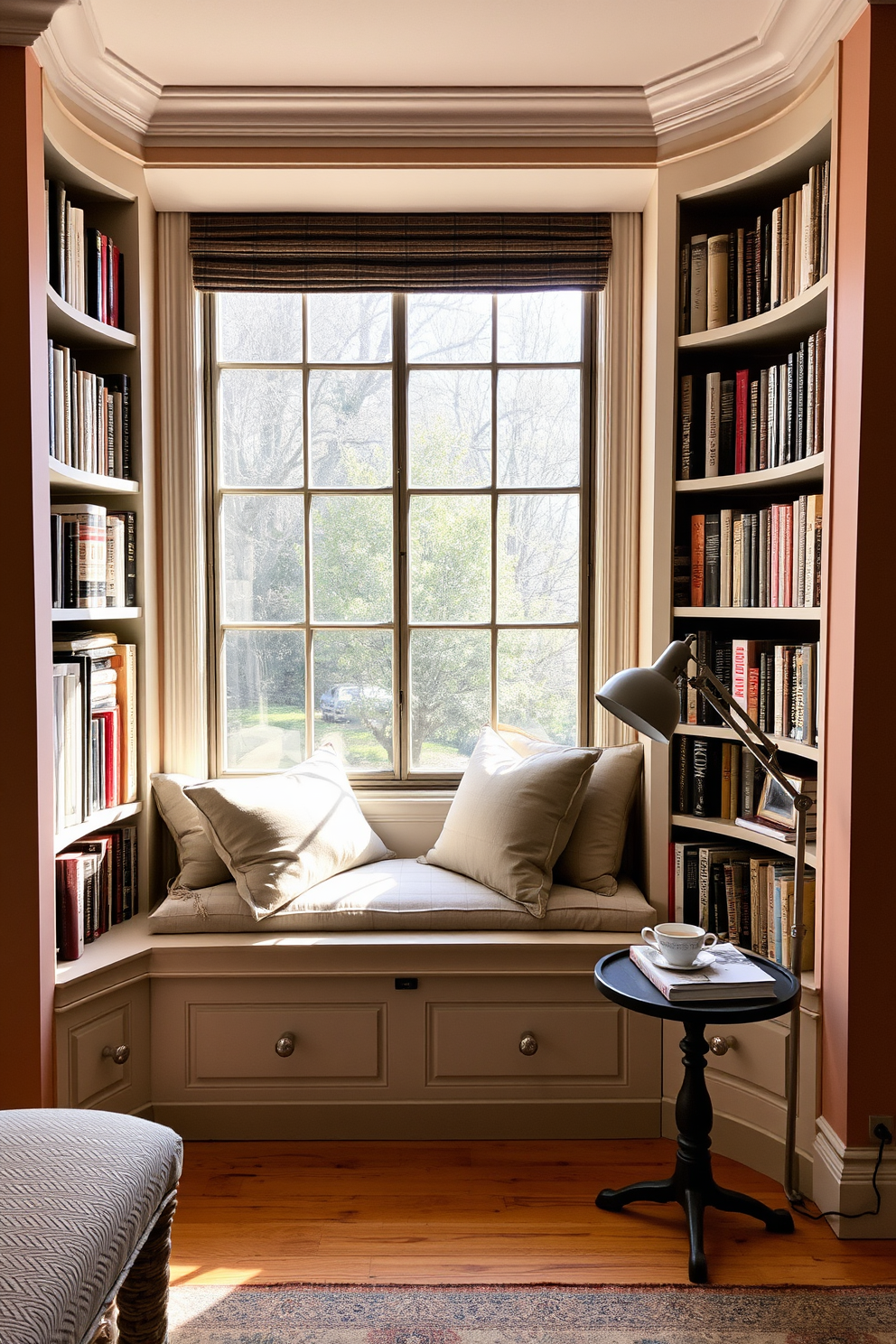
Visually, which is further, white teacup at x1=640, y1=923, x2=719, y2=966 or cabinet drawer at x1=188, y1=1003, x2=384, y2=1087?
cabinet drawer at x1=188, y1=1003, x2=384, y2=1087

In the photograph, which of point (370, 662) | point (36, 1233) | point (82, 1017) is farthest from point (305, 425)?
point (36, 1233)

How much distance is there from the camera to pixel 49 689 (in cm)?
240

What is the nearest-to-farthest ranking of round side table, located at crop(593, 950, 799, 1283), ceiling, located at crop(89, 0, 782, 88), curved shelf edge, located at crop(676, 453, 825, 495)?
round side table, located at crop(593, 950, 799, 1283), ceiling, located at crop(89, 0, 782, 88), curved shelf edge, located at crop(676, 453, 825, 495)

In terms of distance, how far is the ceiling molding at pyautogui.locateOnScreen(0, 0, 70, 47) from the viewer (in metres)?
2.18

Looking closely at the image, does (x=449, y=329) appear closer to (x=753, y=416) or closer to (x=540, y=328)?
(x=540, y=328)

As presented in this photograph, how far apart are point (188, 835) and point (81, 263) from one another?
5.73ft

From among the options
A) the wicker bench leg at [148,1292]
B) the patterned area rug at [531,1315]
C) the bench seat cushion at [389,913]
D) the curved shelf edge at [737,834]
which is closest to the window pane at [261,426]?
the bench seat cushion at [389,913]

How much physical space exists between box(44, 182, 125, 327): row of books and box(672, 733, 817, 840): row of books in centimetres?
222

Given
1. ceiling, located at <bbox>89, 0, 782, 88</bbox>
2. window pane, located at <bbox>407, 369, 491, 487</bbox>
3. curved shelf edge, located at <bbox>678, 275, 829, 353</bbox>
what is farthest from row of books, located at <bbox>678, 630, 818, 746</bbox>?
ceiling, located at <bbox>89, 0, 782, 88</bbox>

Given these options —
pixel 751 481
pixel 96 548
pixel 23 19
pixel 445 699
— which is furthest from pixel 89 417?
pixel 751 481

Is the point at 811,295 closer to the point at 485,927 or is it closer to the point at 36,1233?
the point at 485,927

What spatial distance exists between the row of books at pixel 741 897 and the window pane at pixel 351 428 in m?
1.63

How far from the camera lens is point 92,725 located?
2.79 metres

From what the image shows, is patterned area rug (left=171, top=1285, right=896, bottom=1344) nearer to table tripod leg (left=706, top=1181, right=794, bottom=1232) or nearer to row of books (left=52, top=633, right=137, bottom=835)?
table tripod leg (left=706, top=1181, right=794, bottom=1232)
